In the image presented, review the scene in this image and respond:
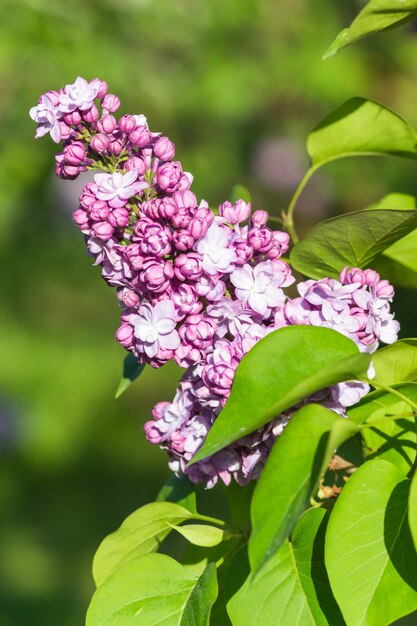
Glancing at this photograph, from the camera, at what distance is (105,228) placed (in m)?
0.71

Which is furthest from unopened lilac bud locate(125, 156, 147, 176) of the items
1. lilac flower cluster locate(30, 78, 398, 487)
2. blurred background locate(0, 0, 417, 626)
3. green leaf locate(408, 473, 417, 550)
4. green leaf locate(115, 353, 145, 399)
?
blurred background locate(0, 0, 417, 626)

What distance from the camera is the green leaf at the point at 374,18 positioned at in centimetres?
71

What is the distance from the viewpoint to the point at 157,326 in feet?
2.27

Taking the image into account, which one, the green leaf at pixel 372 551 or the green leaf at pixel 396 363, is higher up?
the green leaf at pixel 396 363

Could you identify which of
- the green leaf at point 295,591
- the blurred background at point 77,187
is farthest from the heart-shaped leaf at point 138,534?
the blurred background at point 77,187

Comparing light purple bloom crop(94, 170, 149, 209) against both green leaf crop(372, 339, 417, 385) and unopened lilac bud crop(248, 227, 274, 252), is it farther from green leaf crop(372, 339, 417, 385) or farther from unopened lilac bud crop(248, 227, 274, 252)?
green leaf crop(372, 339, 417, 385)

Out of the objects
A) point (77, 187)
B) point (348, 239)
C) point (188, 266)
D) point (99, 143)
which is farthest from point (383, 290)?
point (77, 187)

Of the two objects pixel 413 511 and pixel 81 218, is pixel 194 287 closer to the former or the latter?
pixel 81 218

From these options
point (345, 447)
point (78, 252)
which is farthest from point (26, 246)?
point (345, 447)

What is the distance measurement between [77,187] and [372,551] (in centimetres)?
380

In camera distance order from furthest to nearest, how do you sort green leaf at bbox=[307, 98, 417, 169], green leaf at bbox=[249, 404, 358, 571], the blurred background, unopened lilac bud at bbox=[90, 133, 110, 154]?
the blurred background < green leaf at bbox=[307, 98, 417, 169] < unopened lilac bud at bbox=[90, 133, 110, 154] < green leaf at bbox=[249, 404, 358, 571]

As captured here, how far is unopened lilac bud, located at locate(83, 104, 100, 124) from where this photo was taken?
2.49 feet

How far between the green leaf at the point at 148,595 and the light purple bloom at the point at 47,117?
14.3 inches

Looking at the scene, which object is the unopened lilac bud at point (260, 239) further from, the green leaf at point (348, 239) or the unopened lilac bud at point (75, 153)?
the unopened lilac bud at point (75, 153)
